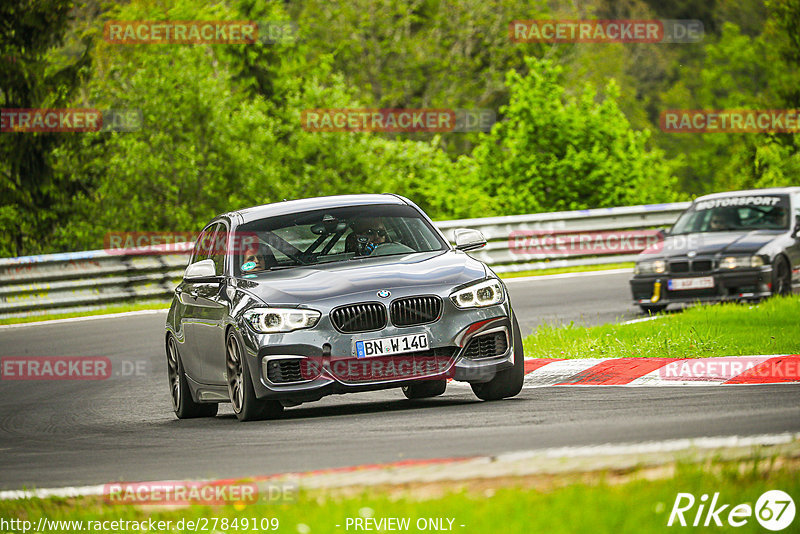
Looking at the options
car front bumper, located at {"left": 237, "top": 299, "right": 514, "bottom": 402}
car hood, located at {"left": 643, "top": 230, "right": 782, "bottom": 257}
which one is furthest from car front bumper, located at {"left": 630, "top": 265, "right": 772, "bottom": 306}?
car front bumper, located at {"left": 237, "top": 299, "right": 514, "bottom": 402}

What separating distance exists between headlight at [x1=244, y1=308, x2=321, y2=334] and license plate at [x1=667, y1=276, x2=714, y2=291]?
26.8 feet

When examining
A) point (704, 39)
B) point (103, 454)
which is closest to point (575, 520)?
point (103, 454)

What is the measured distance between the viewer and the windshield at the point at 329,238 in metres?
10.2

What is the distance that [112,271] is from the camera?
21469 mm

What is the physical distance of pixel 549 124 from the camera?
31.1 metres

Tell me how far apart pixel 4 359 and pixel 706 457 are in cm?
1168

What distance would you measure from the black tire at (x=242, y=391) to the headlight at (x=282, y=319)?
29cm

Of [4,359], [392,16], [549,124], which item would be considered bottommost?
[4,359]

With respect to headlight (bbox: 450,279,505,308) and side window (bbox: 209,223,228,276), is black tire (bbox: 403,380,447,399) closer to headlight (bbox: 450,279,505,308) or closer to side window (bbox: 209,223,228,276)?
headlight (bbox: 450,279,505,308)

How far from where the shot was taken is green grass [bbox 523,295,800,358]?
1116 centimetres

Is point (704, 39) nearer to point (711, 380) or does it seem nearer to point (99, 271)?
point (99, 271)

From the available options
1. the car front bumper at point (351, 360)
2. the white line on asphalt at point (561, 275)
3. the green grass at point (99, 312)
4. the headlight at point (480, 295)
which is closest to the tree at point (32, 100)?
the green grass at point (99, 312)

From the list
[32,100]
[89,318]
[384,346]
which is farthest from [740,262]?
[32,100]

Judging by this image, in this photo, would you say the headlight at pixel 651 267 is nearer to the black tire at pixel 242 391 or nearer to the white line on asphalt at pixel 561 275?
the white line on asphalt at pixel 561 275
